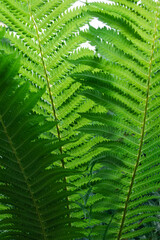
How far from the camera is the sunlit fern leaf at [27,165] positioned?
61cm

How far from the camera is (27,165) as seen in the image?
0.68 m

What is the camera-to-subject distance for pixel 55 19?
0.96m

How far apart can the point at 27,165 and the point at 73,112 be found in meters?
0.34

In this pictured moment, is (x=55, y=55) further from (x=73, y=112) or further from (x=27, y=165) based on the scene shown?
(x=27, y=165)

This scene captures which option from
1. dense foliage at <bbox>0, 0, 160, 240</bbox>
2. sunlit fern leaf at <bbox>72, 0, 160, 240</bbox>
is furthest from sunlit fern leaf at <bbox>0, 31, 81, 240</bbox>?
sunlit fern leaf at <bbox>72, 0, 160, 240</bbox>

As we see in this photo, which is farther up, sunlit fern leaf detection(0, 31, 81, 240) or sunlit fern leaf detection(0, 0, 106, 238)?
sunlit fern leaf detection(0, 0, 106, 238)

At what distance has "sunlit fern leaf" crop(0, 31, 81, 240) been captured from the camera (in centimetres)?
61

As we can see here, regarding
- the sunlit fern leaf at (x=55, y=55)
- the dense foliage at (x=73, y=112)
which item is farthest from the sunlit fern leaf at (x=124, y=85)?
the sunlit fern leaf at (x=55, y=55)

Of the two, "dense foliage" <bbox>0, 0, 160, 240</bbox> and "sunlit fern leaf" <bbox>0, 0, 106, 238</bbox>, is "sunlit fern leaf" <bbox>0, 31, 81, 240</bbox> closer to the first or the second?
"dense foliage" <bbox>0, 0, 160, 240</bbox>

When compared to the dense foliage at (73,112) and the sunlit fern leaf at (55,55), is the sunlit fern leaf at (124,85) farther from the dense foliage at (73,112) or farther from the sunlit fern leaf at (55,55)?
the sunlit fern leaf at (55,55)

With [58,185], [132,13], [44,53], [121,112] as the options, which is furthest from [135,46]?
[58,185]

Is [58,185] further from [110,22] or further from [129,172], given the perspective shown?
[110,22]

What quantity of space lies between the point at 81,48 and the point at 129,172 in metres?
0.42

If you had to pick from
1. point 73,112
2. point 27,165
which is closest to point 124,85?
point 73,112
